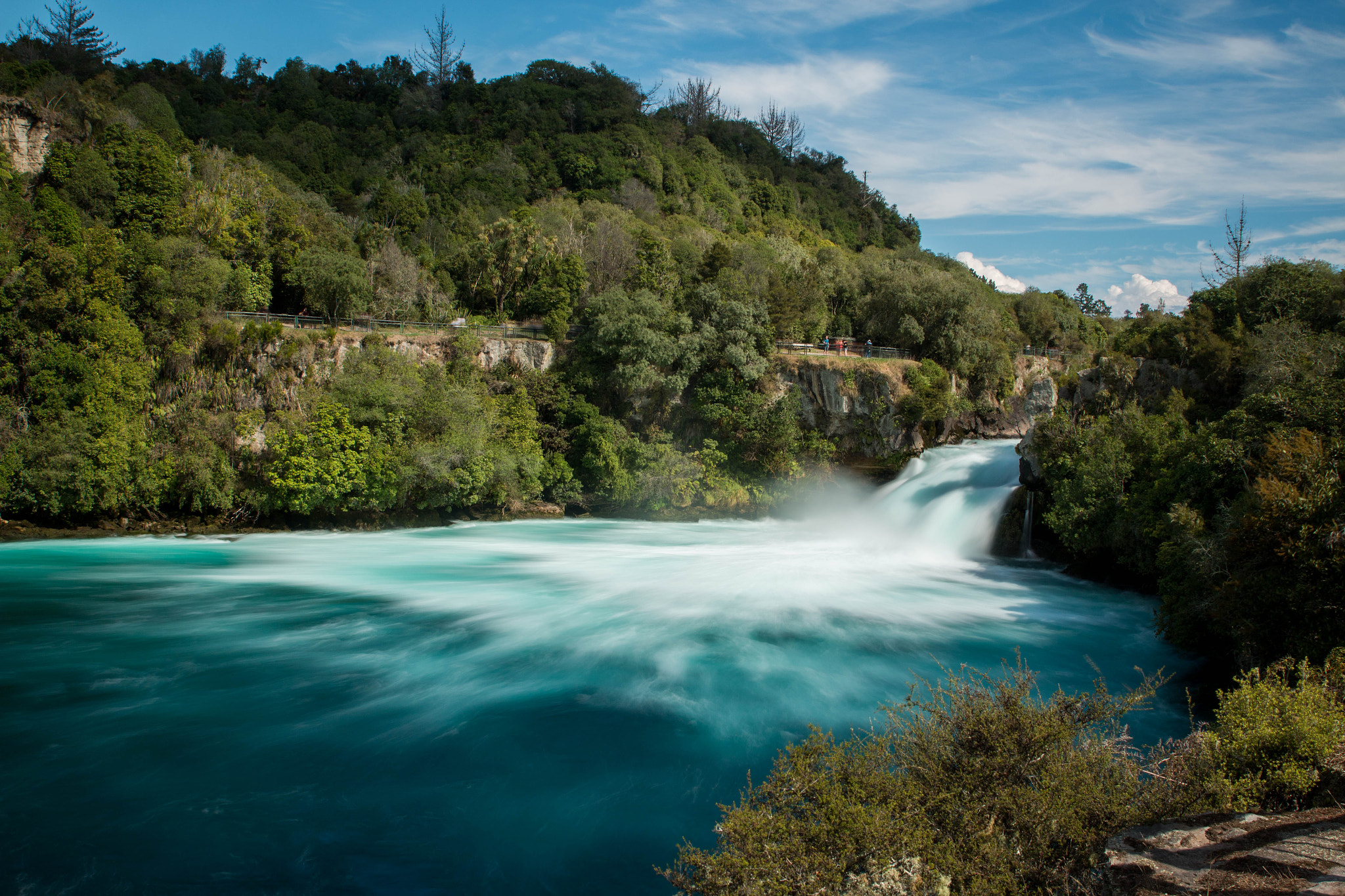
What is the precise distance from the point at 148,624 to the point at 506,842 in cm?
1187

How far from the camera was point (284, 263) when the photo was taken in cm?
3484

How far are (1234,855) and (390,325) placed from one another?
34972mm

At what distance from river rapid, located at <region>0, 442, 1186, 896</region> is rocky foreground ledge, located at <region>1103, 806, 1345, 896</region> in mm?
4987

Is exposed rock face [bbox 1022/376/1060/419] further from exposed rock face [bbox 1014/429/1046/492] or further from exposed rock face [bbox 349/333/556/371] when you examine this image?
exposed rock face [bbox 349/333/556/371]

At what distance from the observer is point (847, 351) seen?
39.8 meters

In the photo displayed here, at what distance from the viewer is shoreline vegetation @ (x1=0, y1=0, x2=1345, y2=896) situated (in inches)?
274

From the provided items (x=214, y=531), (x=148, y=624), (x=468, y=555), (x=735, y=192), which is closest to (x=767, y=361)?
(x=468, y=555)

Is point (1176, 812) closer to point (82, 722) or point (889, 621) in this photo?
point (889, 621)

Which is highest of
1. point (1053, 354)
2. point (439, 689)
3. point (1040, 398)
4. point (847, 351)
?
point (1053, 354)

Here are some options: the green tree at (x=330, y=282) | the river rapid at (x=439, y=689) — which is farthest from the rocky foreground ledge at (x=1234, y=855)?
the green tree at (x=330, y=282)

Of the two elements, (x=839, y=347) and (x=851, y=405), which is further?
(x=839, y=347)

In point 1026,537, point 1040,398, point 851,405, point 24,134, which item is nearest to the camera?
point 1026,537

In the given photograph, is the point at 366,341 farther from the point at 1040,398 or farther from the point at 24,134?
the point at 1040,398

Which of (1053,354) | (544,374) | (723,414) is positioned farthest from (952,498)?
(1053,354)
